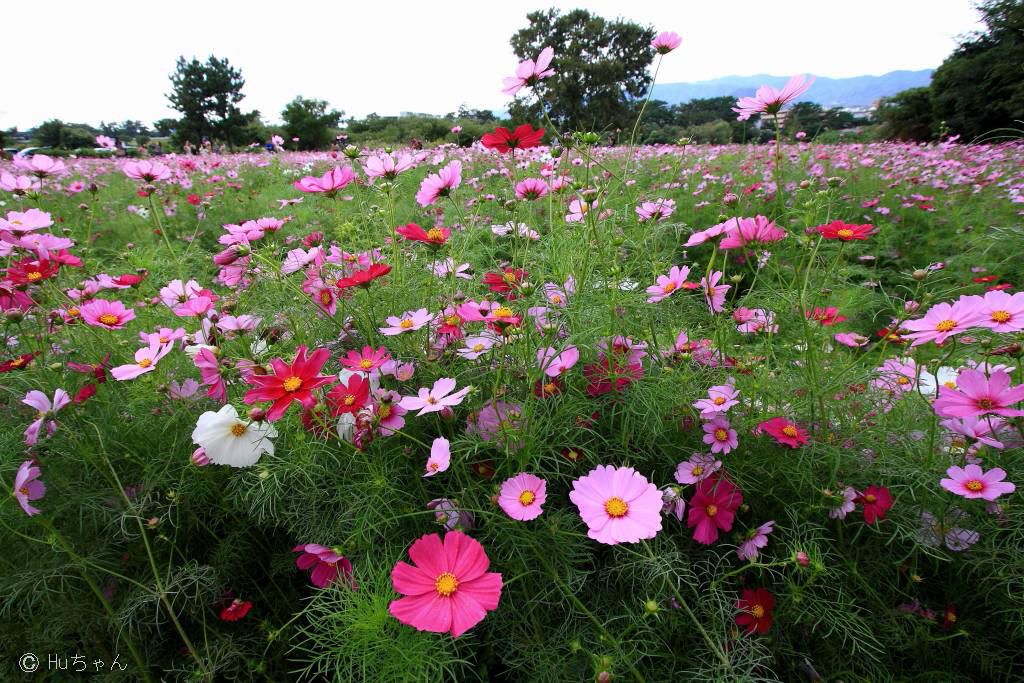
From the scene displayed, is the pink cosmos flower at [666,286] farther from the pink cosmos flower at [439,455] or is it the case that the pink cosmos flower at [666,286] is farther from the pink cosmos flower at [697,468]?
the pink cosmos flower at [439,455]

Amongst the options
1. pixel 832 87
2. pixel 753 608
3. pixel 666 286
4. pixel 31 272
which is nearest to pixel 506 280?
pixel 666 286

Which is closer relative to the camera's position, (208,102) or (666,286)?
(666,286)

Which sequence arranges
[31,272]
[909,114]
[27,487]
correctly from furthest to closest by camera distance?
[909,114] < [31,272] < [27,487]

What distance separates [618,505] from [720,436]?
0.86 feet

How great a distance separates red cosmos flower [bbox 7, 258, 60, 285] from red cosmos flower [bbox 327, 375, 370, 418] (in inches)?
25.2

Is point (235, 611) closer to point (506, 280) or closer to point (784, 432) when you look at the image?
point (506, 280)

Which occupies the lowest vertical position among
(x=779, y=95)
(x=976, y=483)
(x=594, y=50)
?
(x=976, y=483)

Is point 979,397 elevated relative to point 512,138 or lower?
lower

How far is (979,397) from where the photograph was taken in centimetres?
78

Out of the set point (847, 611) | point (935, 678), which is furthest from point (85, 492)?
point (935, 678)

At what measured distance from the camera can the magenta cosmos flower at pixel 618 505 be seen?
2.29 feet

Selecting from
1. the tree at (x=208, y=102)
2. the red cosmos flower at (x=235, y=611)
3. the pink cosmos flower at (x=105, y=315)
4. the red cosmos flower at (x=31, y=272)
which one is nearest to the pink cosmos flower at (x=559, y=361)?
the red cosmos flower at (x=235, y=611)

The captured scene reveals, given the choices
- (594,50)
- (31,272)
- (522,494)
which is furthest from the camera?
(594,50)

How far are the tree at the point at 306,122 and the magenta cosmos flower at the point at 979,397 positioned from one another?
1830cm
